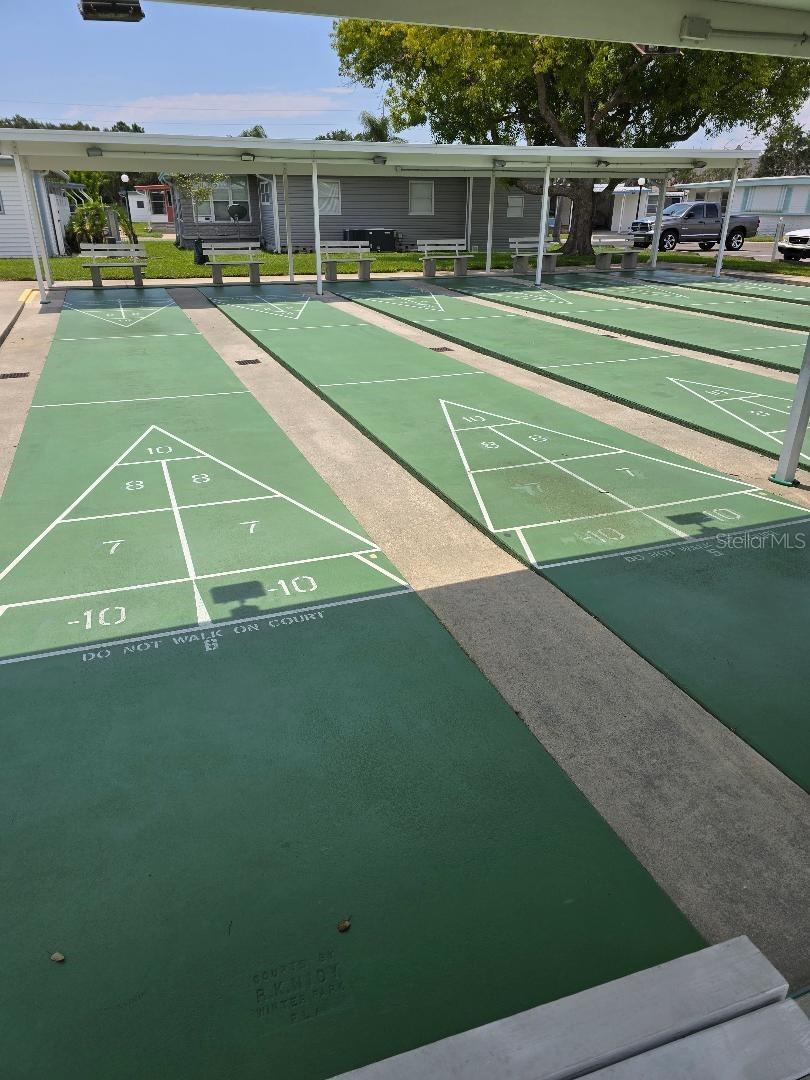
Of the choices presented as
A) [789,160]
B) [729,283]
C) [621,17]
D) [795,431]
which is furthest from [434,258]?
[789,160]

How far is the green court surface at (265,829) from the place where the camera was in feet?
8.86

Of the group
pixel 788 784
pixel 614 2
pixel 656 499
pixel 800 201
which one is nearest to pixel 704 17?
pixel 614 2

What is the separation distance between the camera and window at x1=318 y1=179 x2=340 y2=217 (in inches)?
1225

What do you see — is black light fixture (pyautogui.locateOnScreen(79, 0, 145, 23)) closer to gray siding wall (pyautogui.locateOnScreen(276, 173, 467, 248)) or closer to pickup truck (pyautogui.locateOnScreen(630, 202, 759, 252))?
gray siding wall (pyautogui.locateOnScreen(276, 173, 467, 248))

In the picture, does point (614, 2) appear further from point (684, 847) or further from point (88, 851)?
point (88, 851)

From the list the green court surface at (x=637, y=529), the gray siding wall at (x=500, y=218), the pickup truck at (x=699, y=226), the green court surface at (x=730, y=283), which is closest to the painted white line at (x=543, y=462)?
the green court surface at (x=637, y=529)

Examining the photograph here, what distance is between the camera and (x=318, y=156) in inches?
761

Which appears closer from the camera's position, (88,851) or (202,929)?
(202,929)

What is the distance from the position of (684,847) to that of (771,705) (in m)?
1.35

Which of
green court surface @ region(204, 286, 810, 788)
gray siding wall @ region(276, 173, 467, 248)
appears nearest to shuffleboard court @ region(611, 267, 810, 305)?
gray siding wall @ region(276, 173, 467, 248)

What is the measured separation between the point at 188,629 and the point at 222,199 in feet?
109

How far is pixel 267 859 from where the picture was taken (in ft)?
11.0

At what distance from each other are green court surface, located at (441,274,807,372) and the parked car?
12.8 meters

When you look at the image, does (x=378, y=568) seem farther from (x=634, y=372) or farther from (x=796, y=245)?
(x=796, y=245)
